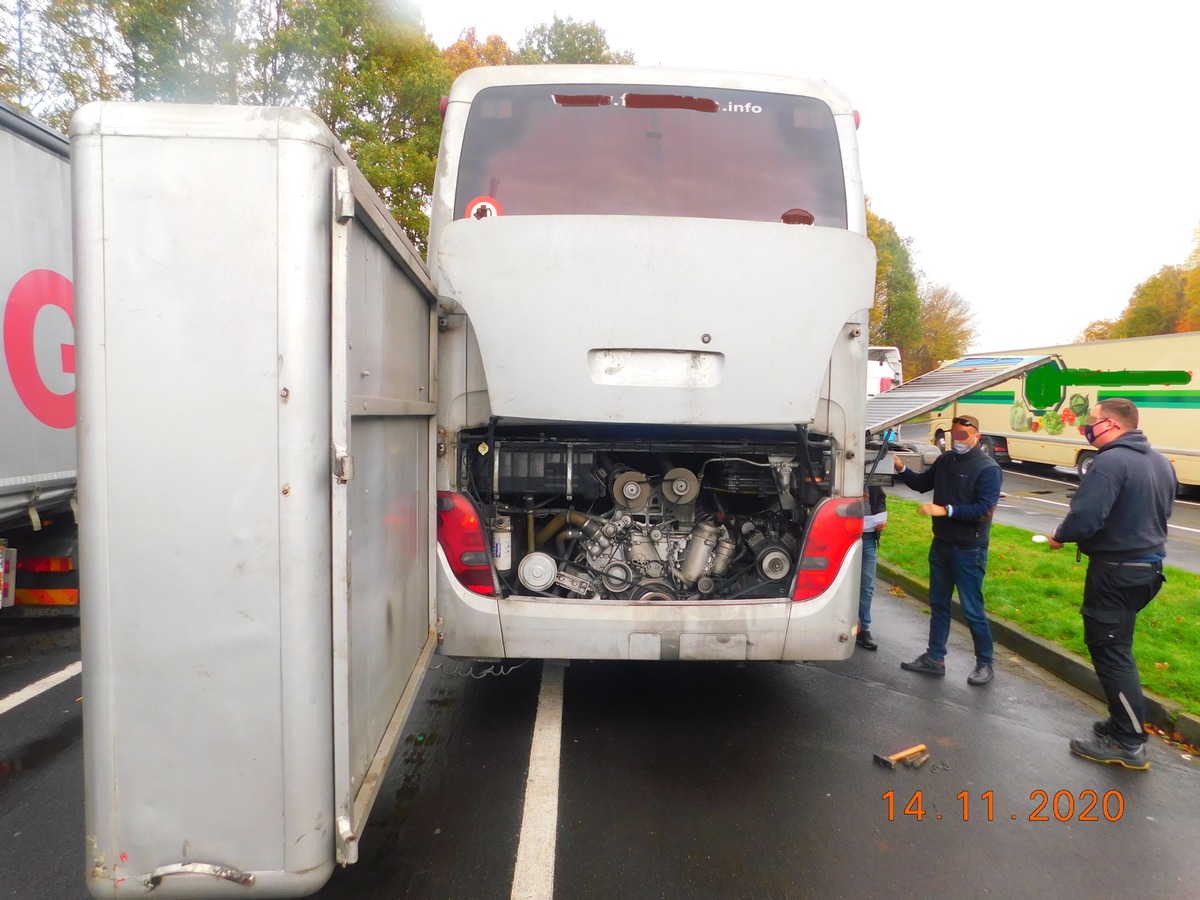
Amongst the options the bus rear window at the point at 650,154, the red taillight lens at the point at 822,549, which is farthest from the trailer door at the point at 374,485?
the red taillight lens at the point at 822,549

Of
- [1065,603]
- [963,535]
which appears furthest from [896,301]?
[963,535]

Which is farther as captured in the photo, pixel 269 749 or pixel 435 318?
pixel 435 318

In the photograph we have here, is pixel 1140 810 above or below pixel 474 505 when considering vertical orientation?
below

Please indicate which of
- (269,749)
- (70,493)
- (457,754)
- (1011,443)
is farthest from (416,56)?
(1011,443)

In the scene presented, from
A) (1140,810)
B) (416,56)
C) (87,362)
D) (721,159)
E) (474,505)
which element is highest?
(416,56)

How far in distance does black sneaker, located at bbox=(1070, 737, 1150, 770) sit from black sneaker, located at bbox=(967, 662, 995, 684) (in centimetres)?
96

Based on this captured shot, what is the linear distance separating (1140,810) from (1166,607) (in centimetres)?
390

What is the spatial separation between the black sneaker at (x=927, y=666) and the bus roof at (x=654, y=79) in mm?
3584

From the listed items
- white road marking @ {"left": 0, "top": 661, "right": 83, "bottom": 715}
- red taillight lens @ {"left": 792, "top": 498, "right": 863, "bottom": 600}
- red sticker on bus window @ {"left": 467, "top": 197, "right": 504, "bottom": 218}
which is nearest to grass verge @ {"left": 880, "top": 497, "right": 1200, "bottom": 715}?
red taillight lens @ {"left": 792, "top": 498, "right": 863, "bottom": 600}

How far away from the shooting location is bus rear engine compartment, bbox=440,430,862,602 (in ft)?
12.1

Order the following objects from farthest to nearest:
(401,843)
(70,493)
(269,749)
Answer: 1. (70,493)
2. (401,843)
3. (269,749)

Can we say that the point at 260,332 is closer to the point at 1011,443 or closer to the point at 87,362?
the point at 87,362

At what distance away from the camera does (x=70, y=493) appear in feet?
16.8

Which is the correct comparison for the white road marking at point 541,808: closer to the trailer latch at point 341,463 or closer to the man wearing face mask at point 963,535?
the trailer latch at point 341,463
